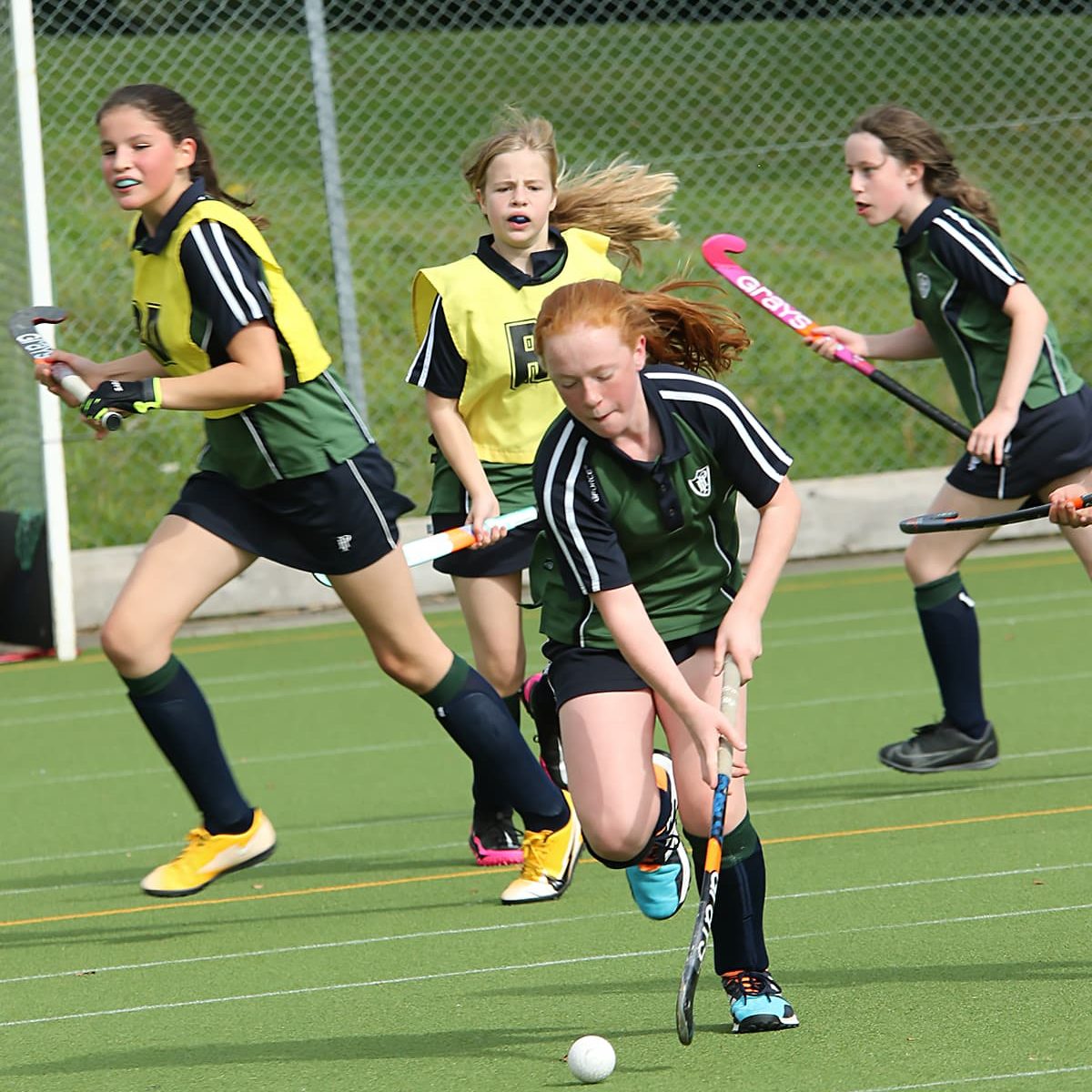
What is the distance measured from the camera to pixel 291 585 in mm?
10352

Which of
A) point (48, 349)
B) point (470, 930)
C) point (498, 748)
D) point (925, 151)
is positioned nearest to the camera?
point (470, 930)

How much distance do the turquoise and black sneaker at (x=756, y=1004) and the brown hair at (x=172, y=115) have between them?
2.16 metres

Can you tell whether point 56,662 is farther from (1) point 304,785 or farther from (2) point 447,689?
(2) point 447,689

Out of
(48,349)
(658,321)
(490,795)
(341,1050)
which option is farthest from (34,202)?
(341,1050)

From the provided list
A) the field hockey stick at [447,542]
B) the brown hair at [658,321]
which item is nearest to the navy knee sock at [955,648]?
the field hockey stick at [447,542]

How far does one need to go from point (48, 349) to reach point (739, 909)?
232cm

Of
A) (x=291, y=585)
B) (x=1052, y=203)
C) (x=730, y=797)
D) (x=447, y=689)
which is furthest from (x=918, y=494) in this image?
(x=730, y=797)

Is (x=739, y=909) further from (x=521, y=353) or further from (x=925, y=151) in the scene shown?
(x=925, y=151)

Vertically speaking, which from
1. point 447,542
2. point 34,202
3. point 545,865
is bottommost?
point 545,865

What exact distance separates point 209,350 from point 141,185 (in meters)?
0.38

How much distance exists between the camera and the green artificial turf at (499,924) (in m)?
3.57

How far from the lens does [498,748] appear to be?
4945 mm

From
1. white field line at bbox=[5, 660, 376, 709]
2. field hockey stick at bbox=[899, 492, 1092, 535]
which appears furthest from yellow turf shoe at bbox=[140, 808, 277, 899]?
white field line at bbox=[5, 660, 376, 709]

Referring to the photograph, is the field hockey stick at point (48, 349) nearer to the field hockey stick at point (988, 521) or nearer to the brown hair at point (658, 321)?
the brown hair at point (658, 321)
